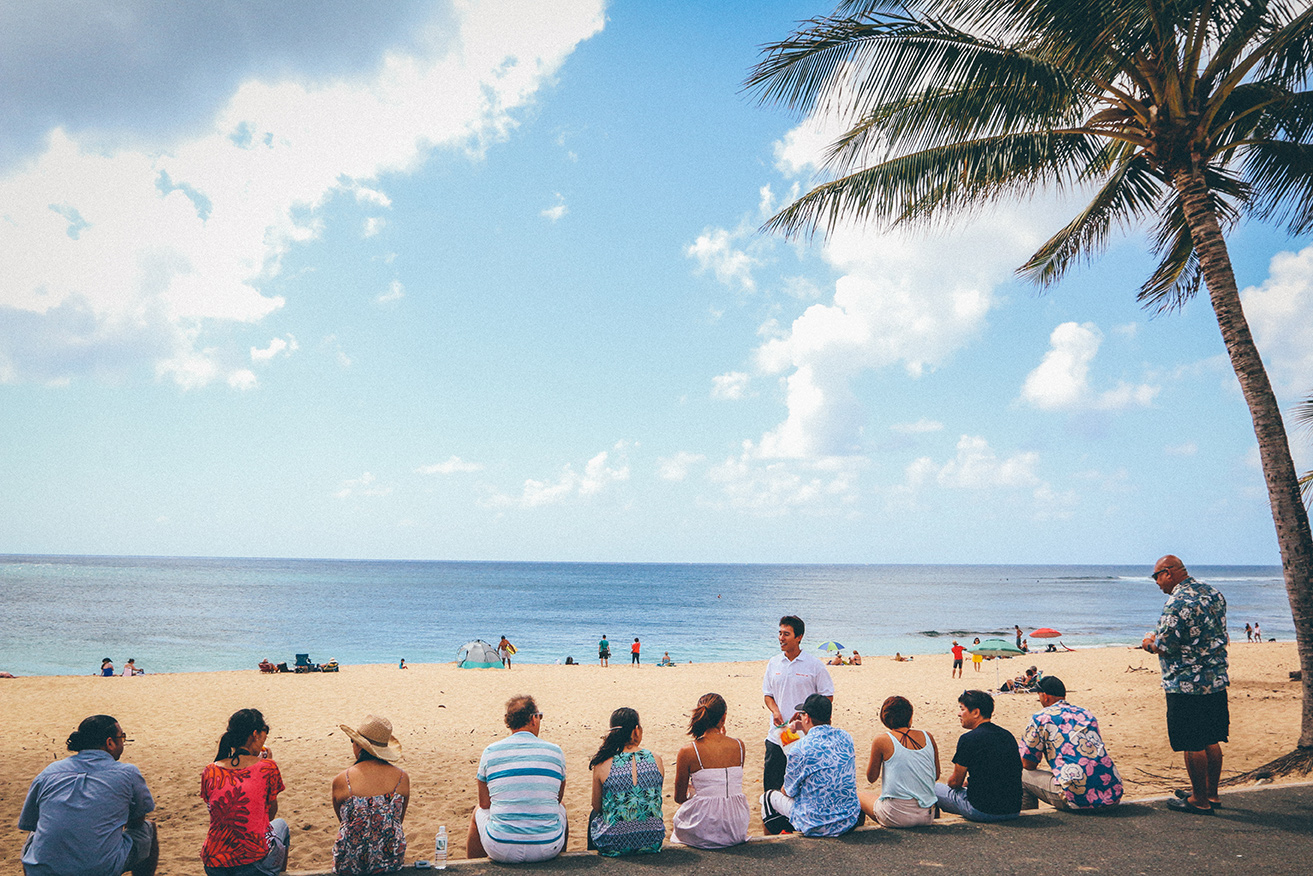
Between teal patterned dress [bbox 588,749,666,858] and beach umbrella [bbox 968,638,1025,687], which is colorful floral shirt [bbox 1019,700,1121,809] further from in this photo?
beach umbrella [bbox 968,638,1025,687]

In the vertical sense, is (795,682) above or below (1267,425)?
below

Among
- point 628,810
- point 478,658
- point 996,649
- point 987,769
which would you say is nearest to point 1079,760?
point 987,769

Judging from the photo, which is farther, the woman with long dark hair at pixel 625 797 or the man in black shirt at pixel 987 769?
the man in black shirt at pixel 987 769

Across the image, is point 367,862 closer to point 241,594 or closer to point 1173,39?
point 1173,39

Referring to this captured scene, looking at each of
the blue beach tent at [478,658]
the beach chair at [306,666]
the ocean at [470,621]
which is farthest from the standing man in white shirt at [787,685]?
the ocean at [470,621]

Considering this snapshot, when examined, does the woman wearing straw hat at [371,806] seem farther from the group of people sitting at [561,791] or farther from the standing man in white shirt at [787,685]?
the standing man in white shirt at [787,685]

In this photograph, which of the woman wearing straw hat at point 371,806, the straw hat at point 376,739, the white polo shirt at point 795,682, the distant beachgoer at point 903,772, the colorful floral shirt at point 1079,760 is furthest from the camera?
the white polo shirt at point 795,682

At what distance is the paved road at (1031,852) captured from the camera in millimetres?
4074

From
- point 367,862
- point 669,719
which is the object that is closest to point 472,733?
point 669,719

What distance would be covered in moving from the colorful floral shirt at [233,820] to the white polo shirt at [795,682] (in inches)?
141

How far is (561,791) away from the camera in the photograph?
430cm

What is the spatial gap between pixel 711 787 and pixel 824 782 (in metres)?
0.78

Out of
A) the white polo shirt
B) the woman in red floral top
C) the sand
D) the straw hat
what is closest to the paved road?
the straw hat

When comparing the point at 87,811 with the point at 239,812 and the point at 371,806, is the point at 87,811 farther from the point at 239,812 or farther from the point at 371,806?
the point at 371,806
